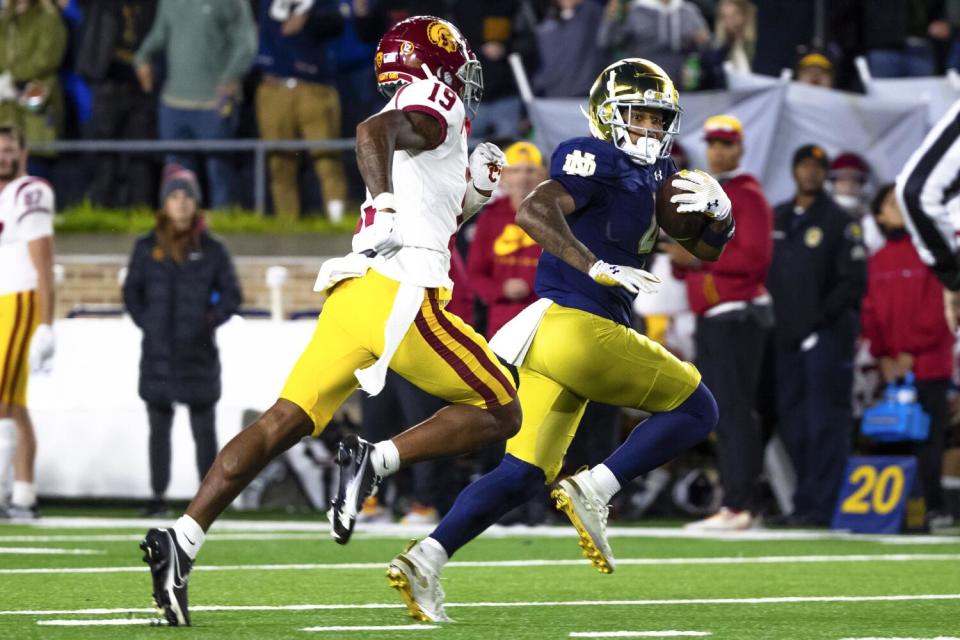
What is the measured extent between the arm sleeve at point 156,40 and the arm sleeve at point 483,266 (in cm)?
430

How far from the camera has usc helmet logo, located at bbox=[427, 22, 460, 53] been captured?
5.95 metres

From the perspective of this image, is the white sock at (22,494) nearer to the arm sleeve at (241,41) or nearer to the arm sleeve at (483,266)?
the arm sleeve at (483,266)

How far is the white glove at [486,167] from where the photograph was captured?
625 centimetres

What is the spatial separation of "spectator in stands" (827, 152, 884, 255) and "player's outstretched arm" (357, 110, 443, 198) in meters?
6.30

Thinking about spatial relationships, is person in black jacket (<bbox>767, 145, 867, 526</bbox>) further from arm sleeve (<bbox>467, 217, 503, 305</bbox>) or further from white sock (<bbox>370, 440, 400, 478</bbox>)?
white sock (<bbox>370, 440, 400, 478</bbox>)

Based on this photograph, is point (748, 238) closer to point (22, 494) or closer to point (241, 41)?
point (22, 494)

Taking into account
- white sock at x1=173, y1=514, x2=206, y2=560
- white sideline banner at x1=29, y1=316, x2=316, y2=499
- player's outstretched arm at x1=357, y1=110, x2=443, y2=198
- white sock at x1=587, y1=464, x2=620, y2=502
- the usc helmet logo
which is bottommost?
white sideline banner at x1=29, y1=316, x2=316, y2=499

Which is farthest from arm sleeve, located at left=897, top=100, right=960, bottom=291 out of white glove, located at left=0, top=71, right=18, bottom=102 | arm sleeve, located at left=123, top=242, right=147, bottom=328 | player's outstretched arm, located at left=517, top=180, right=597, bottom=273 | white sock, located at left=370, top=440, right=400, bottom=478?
white glove, located at left=0, top=71, right=18, bottom=102

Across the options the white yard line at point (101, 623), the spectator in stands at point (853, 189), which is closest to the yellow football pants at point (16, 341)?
the spectator in stands at point (853, 189)

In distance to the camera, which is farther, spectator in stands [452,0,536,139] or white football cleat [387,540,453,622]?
spectator in stands [452,0,536,139]

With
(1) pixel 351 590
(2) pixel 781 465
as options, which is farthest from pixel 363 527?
(1) pixel 351 590

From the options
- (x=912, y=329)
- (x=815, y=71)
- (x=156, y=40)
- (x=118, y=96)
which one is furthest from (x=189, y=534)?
(x=118, y=96)

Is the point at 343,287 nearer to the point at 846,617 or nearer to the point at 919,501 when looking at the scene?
the point at 846,617

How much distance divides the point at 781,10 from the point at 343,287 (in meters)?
8.49
